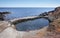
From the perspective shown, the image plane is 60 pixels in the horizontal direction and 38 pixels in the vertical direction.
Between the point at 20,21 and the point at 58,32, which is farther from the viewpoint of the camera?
the point at 20,21

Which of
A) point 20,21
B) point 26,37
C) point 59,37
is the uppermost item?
point 59,37

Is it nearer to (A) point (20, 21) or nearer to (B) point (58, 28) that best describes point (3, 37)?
(B) point (58, 28)

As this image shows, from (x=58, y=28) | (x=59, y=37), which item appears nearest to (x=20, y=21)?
(x=58, y=28)

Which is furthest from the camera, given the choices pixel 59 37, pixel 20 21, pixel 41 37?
pixel 20 21

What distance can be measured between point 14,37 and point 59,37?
3256mm

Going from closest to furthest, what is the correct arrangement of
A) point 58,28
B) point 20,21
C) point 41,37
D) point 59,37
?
point 59,37 → point 41,37 → point 58,28 → point 20,21

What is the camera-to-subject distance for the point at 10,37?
9.87 meters

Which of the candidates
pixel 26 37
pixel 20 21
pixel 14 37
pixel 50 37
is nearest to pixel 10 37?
pixel 14 37

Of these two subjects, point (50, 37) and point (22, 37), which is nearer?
point (50, 37)

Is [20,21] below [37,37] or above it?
below

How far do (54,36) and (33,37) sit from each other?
171 cm

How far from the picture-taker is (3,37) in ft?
32.0

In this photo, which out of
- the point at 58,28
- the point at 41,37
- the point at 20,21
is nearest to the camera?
the point at 41,37

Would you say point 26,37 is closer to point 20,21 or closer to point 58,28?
point 58,28
